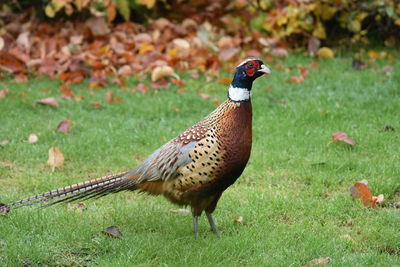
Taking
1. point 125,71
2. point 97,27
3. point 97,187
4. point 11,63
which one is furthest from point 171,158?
point 97,27

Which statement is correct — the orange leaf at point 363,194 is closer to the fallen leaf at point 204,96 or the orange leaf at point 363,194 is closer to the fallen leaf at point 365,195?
the fallen leaf at point 365,195

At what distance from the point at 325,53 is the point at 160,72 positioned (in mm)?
2274

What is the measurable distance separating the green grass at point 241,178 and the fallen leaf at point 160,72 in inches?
11.4

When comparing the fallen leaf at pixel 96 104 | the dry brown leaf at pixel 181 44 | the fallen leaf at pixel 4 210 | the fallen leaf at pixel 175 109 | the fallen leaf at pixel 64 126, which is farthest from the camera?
the dry brown leaf at pixel 181 44

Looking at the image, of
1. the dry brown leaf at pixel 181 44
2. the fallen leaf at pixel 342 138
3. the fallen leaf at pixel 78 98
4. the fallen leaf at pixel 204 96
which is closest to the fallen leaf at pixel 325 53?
the dry brown leaf at pixel 181 44

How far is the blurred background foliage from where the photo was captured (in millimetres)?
8031

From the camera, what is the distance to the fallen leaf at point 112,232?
13.2ft

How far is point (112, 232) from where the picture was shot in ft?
13.2

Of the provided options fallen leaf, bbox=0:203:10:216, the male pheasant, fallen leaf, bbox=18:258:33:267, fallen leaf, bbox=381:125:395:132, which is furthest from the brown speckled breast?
fallen leaf, bbox=381:125:395:132

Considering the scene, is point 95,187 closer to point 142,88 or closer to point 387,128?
point 387,128

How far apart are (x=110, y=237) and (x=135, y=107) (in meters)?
2.80

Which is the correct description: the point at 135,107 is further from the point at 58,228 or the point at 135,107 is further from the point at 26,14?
the point at 26,14

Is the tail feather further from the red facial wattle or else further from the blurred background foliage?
the blurred background foliage

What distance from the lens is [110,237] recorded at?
13.1 feet
